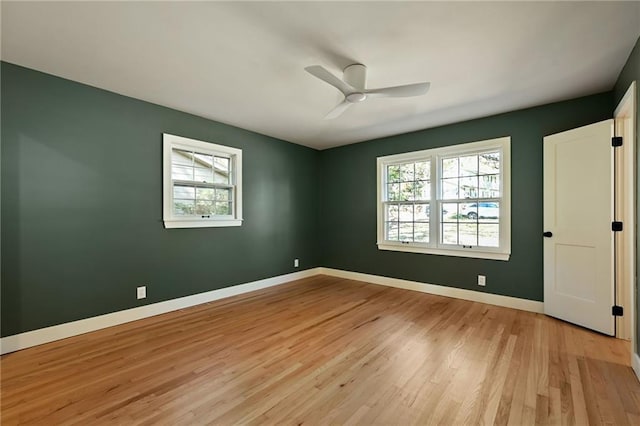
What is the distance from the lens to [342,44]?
2.17 m

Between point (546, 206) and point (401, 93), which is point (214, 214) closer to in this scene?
point (401, 93)

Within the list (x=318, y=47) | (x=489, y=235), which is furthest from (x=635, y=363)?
(x=318, y=47)

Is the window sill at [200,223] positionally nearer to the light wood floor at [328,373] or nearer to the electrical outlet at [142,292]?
the electrical outlet at [142,292]

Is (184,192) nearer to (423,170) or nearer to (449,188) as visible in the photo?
(423,170)

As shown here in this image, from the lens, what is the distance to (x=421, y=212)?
4461 millimetres

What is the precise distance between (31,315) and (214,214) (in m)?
2.08

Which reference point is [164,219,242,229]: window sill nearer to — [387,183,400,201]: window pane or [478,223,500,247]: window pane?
[387,183,400,201]: window pane

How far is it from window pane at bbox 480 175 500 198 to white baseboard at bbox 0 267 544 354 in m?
1.35

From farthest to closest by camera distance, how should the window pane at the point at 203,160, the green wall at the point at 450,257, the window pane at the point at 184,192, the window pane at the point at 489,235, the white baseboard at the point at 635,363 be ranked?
the window pane at the point at 203,160 → the window pane at the point at 489,235 → the window pane at the point at 184,192 → the green wall at the point at 450,257 → the white baseboard at the point at 635,363

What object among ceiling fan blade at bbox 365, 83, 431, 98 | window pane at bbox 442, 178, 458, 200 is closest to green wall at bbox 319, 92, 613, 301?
window pane at bbox 442, 178, 458, 200

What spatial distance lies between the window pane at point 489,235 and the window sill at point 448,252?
0.42 ft

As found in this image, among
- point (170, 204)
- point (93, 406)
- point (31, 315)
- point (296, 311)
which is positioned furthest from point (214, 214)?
point (93, 406)

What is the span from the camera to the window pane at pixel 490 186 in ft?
12.3

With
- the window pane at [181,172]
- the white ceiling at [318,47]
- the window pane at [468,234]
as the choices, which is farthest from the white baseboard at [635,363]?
the window pane at [181,172]
